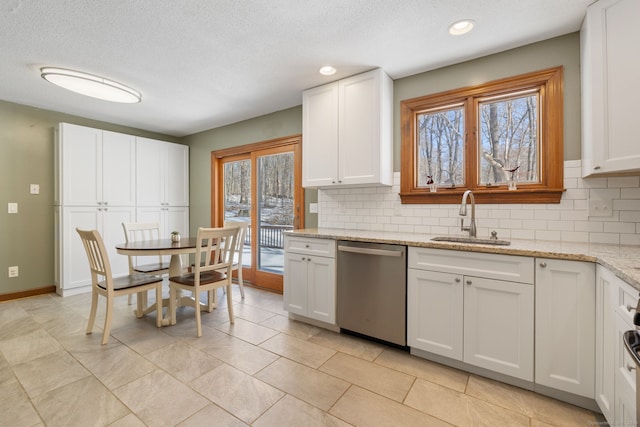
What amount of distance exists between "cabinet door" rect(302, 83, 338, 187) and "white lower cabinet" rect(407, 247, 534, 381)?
4.22 feet

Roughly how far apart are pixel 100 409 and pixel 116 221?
3220 mm

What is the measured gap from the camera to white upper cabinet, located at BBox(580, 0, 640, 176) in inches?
67.0

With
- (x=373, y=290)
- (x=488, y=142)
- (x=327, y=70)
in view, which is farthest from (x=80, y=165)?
(x=488, y=142)

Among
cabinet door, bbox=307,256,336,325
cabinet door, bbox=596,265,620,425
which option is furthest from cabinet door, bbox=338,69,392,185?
cabinet door, bbox=596,265,620,425

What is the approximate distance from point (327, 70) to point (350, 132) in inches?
24.3

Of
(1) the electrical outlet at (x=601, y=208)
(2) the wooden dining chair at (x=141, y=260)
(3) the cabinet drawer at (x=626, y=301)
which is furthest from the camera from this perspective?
(2) the wooden dining chair at (x=141, y=260)

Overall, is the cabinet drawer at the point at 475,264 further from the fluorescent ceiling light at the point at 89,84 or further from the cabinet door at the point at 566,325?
the fluorescent ceiling light at the point at 89,84

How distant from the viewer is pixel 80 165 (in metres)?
3.85

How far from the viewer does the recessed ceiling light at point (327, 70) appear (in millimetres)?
2721

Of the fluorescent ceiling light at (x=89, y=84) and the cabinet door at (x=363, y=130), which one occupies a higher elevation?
the fluorescent ceiling light at (x=89, y=84)

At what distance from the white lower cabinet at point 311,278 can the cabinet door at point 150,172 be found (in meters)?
2.94

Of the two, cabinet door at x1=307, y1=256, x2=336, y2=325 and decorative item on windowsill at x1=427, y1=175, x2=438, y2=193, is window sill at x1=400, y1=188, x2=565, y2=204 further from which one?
cabinet door at x1=307, y1=256, x2=336, y2=325

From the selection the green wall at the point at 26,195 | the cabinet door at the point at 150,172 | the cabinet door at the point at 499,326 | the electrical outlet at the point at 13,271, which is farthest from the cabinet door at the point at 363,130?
the electrical outlet at the point at 13,271

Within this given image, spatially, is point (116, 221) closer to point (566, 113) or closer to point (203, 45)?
point (203, 45)
